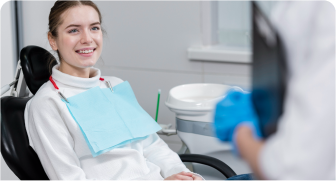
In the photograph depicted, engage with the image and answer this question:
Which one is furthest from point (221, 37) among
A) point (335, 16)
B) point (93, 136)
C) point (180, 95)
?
point (335, 16)

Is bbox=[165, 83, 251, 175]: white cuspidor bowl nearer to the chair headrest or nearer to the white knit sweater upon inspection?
the white knit sweater

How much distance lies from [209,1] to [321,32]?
1644mm

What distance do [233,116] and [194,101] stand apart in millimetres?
1076

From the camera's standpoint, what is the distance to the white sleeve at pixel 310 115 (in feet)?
1.48

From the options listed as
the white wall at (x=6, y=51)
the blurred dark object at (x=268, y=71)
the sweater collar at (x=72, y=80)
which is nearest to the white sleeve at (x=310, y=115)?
the blurred dark object at (x=268, y=71)

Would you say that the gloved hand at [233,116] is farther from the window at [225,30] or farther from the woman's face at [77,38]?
the window at [225,30]

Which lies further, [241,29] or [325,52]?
[241,29]

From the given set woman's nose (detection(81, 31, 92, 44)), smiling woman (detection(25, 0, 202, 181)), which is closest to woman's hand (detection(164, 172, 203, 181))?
smiling woman (detection(25, 0, 202, 181))

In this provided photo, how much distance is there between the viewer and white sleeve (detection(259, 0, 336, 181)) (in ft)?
1.48

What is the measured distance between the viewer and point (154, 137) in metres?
1.69

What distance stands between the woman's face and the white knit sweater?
0.07 metres

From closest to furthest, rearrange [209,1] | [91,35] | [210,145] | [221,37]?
[91,35]
[210,145]
[209,1]
[221,37]

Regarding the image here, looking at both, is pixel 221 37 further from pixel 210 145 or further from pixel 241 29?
pixel 210 145

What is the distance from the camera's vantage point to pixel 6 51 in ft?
7.84
